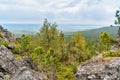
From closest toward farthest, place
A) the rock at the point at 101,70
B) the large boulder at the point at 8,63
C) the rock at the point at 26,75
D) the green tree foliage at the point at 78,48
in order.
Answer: the rock at the point at 101,70, the rock at the point at 26,75, the large boulder at the point at 8,63, the green tree foliage at the point at 78,48

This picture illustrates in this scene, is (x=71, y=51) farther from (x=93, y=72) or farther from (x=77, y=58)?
(x=93, y=72)

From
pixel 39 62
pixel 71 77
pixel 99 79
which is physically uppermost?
pixel 99 79

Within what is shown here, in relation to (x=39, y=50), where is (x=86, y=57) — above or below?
below

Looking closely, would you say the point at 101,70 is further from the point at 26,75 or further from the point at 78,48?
the point at 78,48

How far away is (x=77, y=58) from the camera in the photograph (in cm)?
13275

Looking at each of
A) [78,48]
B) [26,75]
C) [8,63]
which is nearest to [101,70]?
[26,75]

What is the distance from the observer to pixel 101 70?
28.2 meters

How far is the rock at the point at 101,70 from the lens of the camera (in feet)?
90.1

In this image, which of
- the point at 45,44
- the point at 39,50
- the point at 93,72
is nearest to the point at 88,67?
the point at 93,72

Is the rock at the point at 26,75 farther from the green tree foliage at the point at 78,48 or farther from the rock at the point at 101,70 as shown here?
the green tree foliage at the point at 78,48

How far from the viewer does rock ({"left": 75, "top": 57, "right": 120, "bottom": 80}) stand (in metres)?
27.5

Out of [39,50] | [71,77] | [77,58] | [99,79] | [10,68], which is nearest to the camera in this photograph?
[99,79]

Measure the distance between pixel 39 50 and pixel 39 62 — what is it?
12.4ft

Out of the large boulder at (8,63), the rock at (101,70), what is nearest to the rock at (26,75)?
the rock at (101,70)
